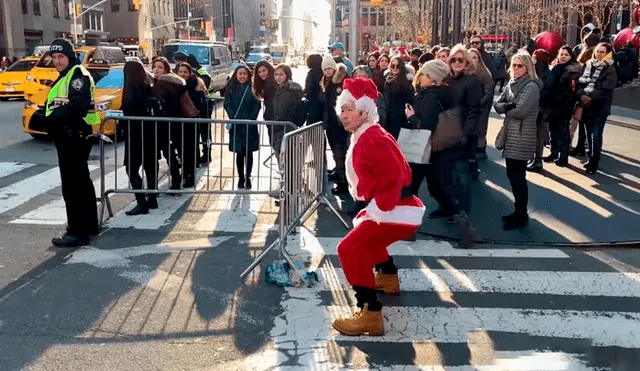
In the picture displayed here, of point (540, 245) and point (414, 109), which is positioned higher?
point (414, 109)

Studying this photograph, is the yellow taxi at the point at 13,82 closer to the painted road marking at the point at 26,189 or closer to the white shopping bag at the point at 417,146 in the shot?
the painted road marking at the point at 26,189

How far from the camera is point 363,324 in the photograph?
4633 millimetres

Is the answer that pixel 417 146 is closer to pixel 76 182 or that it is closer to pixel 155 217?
pixel 155 217

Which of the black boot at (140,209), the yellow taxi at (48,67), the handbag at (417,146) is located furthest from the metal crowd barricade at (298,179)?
the yellow taxi at (48,67)

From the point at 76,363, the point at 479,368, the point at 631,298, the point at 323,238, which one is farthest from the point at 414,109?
the point at 76,363

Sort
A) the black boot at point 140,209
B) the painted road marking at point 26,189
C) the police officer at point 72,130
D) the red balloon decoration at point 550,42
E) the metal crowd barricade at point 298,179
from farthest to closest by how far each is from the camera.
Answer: the red balloon decoration at point 550,42
the painted road marking at point 26,189
the black boot at point 140,209
the police officer at point 72,130
the metal crowd barricade at point 298,179

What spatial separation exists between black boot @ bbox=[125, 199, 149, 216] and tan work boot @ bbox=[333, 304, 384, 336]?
4.17m

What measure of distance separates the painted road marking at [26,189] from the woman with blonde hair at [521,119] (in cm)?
602

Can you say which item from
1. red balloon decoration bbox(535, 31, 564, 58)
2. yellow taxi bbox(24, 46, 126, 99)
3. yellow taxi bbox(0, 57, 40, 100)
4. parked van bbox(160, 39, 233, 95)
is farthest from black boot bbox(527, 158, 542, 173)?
yellow taxi bbox(0, 57, 40, 100)

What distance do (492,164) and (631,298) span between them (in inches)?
229

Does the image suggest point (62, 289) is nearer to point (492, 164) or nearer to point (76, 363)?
point (76, 363)

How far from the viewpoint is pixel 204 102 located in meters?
10.4

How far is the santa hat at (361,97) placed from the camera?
470cm

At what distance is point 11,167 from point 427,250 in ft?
24.8
